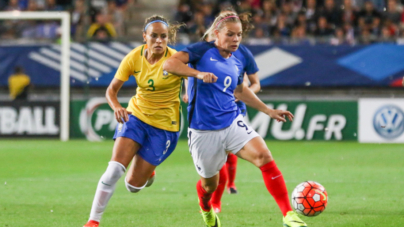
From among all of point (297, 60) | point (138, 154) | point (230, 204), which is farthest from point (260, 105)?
point (297, 60)

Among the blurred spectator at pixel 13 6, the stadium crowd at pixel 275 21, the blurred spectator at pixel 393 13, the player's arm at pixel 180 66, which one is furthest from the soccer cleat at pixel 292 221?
the blurred spectator at pixel 13 6

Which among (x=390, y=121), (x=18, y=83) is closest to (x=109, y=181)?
(x=390, y=121)

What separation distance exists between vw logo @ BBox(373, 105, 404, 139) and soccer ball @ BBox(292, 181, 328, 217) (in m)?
10.5

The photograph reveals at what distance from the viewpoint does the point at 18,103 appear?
17938 mm

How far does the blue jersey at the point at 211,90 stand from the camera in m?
5.83

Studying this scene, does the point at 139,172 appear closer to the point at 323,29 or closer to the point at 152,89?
the point at 152,89

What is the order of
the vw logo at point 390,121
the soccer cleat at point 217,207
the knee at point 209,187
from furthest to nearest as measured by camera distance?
the vw logo at point 390,121, the soccer cleat at point 217,207, the knee at point 209,187

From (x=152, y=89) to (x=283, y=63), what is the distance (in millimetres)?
12054

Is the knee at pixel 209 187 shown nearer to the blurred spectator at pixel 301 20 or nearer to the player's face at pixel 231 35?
the player's face at pixel 231 35

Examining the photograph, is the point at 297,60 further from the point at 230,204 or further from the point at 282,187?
the point at 282,187

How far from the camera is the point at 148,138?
20.4 ft

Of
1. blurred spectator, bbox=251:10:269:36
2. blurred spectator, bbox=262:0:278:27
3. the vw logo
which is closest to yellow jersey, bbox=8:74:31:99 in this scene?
blurred spectator, bbox=251:10:269:36

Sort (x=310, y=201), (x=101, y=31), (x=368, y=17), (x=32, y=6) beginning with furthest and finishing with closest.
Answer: (x=32, y=6) → (x=101, y=31) → (x=368, y=17) → (x=310, y=201)

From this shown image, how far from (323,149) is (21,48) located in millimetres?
9196
